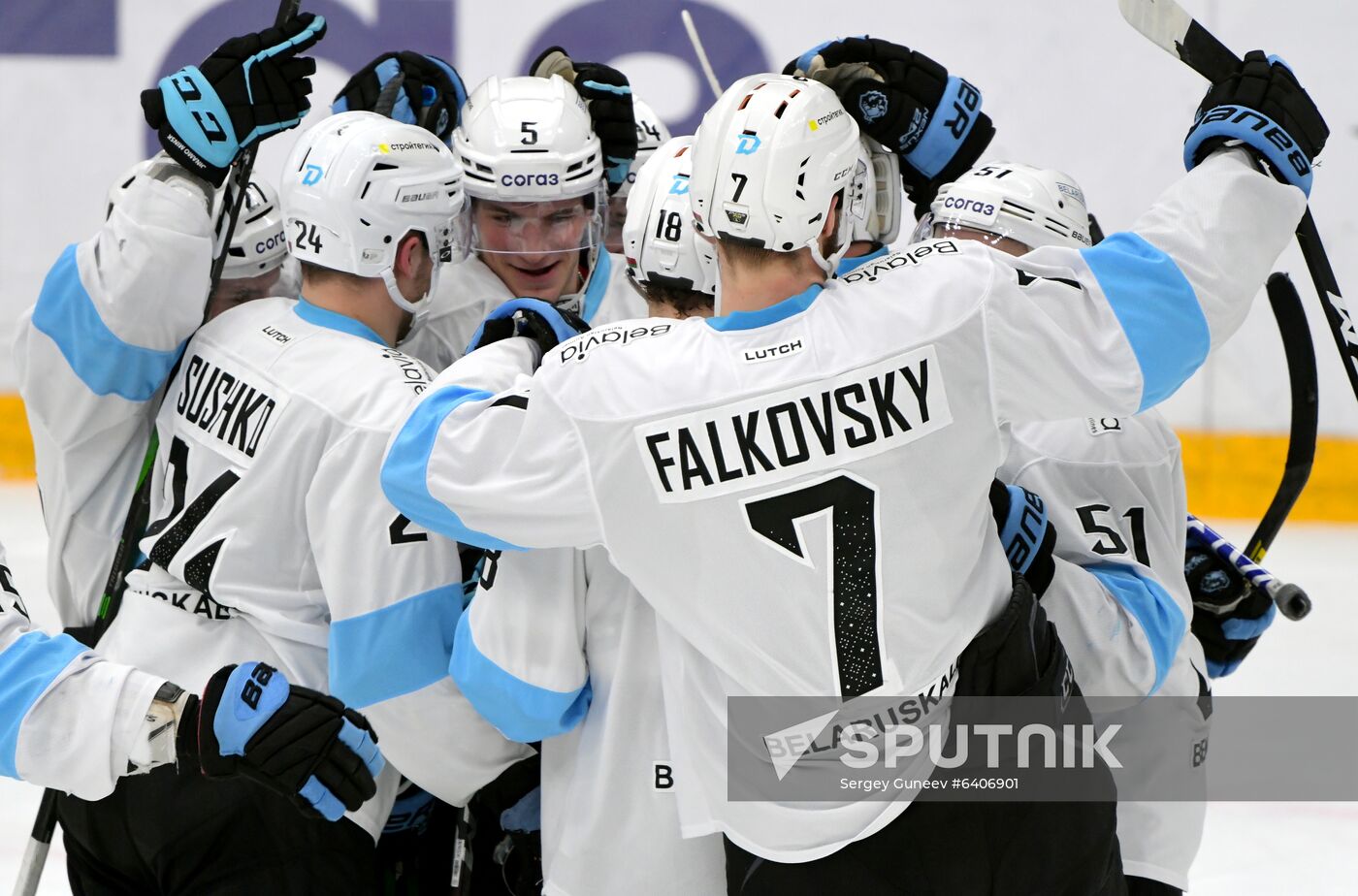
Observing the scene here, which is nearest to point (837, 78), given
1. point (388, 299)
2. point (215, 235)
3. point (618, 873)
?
point (388, 299)

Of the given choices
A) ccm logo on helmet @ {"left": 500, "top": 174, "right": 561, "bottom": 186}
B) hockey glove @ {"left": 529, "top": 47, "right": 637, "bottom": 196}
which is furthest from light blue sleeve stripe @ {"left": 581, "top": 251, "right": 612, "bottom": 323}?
ccm logo on helmet @ {"left": 500, "top": 174, "right": 561, "bottom": 186}

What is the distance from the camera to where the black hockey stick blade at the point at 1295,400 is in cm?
274

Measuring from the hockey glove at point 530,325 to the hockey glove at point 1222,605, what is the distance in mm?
1264

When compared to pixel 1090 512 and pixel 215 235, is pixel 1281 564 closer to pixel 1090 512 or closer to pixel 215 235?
pixel 1090 512

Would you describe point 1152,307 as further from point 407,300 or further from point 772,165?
point 407,300

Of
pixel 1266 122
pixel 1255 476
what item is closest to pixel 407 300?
pixel 1266 122

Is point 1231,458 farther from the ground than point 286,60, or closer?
closer

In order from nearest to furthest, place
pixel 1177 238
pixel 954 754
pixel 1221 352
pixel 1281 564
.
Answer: pixel 1177 238 → pixel 954 754 → pixel 1281 564 → pixel 1221 352

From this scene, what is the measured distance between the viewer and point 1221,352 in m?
5.82

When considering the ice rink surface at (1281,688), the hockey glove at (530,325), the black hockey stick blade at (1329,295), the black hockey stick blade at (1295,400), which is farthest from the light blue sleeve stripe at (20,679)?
the black hockey stick blade at (1295,400)

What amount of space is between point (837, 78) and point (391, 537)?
3.91 ft

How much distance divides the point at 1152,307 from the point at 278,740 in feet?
3.73

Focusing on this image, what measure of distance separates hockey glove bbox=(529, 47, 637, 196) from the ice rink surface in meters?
2.03

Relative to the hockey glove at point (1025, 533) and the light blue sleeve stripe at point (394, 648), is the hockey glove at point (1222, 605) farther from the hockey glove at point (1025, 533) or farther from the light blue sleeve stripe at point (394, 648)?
Answer: the light blue sleeve stripe at point (394, 648)
